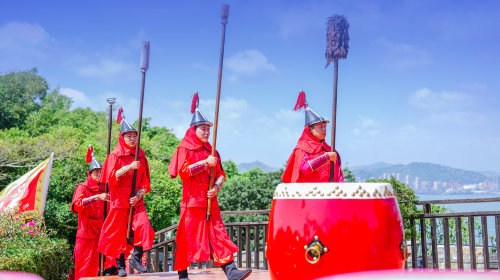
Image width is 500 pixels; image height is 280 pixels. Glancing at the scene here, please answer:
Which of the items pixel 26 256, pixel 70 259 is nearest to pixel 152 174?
pixel 70 259

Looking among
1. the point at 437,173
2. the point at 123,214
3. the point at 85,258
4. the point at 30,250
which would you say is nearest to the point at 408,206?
the point at 123,214

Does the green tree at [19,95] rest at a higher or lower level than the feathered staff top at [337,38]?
higher

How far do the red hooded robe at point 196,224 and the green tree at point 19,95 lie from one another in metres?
19.7

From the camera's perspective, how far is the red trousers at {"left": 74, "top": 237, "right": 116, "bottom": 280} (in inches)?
261

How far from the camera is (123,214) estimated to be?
5.09 m

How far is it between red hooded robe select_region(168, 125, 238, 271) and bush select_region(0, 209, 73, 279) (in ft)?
7.88

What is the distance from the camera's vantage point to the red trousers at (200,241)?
4.23m

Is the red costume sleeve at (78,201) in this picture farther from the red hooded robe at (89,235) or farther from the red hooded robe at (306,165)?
the red hooded robe at (306,165)

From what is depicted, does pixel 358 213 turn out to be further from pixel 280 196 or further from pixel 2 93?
pixel 2 93

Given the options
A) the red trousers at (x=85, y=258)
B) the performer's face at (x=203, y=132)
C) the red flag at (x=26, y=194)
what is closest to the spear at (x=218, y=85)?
the performer's face at (x=203, y=132)

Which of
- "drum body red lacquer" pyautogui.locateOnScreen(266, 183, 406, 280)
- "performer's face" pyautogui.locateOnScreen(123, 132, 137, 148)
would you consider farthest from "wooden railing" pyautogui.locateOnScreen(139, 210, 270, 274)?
"drum body red lacquer" pyautogui.locateOnScreen(266, 183, 406, 280)

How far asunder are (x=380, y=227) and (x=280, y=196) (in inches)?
17.6

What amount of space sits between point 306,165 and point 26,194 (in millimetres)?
6631

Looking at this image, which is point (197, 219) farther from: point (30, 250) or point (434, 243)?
point (30, 250)
